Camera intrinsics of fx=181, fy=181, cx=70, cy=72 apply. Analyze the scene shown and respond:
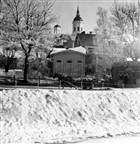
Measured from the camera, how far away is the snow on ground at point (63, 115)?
8.38m

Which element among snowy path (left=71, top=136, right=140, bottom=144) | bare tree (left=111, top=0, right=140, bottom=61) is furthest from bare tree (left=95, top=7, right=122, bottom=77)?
snowy path (left=71, top=136, right=140, bottom=144)

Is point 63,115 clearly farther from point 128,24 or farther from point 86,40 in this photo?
point 86,40

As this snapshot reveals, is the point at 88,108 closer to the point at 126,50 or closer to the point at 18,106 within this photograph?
the point at 18,106

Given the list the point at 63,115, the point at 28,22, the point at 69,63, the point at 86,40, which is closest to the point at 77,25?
the point at 86,40

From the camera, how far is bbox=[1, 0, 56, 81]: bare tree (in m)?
16.8

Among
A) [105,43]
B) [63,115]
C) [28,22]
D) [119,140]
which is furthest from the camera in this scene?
[105,43]

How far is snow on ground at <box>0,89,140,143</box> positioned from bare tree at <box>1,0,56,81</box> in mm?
7571

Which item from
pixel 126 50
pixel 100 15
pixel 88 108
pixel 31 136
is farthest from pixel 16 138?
pixel 100 15

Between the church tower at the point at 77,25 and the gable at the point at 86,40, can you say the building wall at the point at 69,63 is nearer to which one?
the gable at the point at 86,40

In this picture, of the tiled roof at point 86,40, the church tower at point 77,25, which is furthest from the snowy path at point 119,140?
the church tower at point 77,25

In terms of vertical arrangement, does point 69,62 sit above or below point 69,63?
above

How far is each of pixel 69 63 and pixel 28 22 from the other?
9503mm

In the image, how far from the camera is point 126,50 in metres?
21.7

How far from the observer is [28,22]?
57.0 ft
